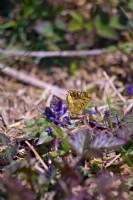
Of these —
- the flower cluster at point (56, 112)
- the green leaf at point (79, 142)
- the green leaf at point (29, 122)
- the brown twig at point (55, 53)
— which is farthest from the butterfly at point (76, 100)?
the brown twig at point (55, 53)

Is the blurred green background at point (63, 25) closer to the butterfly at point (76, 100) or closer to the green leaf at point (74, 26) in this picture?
the green leaf at point (74, 26)

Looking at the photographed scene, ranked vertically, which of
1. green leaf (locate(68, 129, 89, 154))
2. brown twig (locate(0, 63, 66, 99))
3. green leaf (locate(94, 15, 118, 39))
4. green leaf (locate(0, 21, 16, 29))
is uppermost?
green leaf (locate(68, 129, 89, 154))

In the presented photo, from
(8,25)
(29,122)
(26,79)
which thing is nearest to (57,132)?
(29,122)

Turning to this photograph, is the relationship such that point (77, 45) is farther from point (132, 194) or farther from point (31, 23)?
point (132, 194)

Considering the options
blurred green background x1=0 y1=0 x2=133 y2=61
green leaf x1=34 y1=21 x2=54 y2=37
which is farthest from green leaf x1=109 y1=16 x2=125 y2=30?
green leaf x1=34 y1=21 x2=54 y2=37

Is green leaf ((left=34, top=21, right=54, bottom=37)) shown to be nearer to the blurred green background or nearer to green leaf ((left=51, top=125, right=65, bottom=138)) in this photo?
the blurred green background

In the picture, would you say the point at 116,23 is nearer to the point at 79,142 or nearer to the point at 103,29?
the point at 103,29
